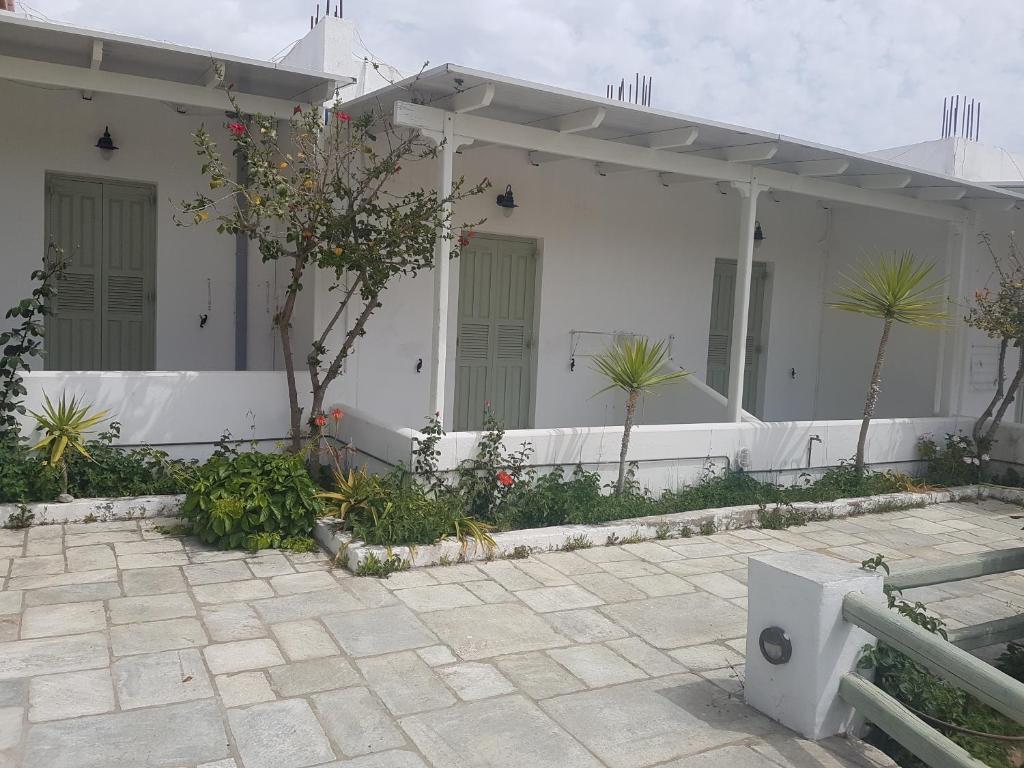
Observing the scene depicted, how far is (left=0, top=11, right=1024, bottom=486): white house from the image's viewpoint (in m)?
6.49

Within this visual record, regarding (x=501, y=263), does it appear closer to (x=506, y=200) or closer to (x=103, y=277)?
(x=506, y=200)

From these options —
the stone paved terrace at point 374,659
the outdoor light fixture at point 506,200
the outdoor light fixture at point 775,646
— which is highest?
the outdoor light fixture at point 506,200

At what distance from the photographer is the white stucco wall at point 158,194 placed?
705 centimetres

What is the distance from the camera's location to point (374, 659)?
13.7 feet

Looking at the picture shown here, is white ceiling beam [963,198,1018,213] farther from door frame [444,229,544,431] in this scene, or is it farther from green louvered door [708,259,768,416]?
door frame [444,229,544,431]

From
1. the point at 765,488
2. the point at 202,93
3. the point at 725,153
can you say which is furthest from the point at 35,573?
the point at 725,153

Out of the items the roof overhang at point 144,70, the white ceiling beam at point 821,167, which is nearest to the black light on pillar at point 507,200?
the roof overhang at point 144,70

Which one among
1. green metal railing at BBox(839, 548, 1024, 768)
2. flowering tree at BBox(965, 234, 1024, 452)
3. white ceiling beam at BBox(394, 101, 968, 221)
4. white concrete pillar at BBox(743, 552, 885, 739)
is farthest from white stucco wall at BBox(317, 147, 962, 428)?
green metal railing at BBox(839, 548, 1024, 768)

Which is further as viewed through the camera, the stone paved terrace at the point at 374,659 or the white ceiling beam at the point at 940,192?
the white ceiling beam at the point at 940,192

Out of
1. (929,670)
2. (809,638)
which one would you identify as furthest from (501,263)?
(929,670)

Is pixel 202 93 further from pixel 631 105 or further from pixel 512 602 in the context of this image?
pixel 512 602

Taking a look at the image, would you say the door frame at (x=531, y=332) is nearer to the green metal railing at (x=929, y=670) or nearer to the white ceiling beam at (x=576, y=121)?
the white ceiling beam at (x=576, y=121)

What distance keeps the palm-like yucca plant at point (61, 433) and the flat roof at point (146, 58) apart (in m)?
2.38

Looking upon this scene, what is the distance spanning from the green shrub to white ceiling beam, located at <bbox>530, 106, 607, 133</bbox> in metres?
3.17
